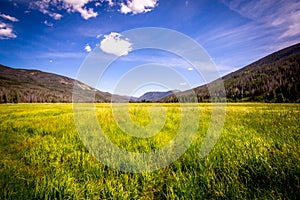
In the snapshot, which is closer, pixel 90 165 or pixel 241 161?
pixel 241 161

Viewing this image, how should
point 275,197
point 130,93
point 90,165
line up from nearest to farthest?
1. point 275,197
2. point 90,165
3. point 130,93

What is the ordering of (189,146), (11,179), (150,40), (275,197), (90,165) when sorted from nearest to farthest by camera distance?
(275,197)
(11,179)
(90,165)
(189,146)
(150,40)

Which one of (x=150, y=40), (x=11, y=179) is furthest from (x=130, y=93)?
(x=11, y=179)

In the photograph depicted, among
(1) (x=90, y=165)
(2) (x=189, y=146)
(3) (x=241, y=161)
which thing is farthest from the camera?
→ (2) (x=189, y=146)

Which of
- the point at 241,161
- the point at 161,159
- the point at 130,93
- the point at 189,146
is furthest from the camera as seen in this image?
the point at 130,93

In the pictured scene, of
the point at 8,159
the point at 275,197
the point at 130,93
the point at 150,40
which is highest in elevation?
the point at 150,40

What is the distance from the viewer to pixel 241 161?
350 cm

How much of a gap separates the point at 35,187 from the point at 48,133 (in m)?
4.99

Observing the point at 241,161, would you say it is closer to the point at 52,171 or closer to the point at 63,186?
the point at 63,186

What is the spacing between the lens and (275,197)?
2330 mm

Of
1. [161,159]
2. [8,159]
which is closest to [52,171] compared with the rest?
[8,159]

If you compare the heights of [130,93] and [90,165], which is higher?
[130,93]

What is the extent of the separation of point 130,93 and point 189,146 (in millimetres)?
3431

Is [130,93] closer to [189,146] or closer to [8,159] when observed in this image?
[189,146]
